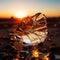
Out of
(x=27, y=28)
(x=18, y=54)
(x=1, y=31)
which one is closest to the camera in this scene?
(x=18, y=54)

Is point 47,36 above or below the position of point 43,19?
below

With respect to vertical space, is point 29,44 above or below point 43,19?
below

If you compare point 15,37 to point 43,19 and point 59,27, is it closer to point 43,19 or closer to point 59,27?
point 43,19

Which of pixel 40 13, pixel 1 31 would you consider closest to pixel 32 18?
pixel 40 13

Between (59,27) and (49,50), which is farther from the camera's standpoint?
(59,27)

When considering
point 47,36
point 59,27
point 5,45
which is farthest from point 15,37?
point 59,27

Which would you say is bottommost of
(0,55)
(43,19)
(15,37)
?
(0,55)

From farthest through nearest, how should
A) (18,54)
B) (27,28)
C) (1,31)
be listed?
1. (1,31)
2. (27,28)
3. (18,54)

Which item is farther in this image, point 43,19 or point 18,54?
point 43,19

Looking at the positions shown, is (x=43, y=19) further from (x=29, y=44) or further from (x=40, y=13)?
(x=29, y=44)
